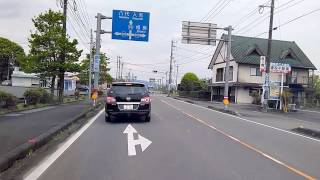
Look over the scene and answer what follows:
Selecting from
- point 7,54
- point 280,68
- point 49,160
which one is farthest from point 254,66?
point 49,160

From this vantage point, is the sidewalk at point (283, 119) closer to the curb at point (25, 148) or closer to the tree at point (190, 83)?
the curb at point (25, 148)

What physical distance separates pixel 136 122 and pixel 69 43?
58.0ft

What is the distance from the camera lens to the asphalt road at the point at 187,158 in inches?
336

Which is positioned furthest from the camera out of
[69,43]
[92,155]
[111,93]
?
[69,43]

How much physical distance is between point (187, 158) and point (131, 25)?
974 inches

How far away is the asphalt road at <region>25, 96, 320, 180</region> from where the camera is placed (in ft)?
28.0

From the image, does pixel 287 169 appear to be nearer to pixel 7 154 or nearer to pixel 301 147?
pixel 301 147

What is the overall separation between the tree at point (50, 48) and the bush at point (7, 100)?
10.4 metres

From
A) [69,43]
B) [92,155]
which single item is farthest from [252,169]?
[69,43]

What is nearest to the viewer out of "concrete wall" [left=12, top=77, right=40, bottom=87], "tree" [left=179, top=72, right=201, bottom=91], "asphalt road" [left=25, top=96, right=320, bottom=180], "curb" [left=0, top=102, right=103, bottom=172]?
"asphalt road" [left=25, top=96, right=320, bottom=180]

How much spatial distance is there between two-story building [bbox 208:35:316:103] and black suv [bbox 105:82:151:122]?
126 ft

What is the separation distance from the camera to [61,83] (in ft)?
124

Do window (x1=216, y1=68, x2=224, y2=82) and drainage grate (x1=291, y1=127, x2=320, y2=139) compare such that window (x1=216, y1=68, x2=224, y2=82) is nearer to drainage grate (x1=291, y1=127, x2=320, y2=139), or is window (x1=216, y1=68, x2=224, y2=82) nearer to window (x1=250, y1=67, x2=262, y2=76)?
window (x1=250, y1=67, x2=262, y2=76)

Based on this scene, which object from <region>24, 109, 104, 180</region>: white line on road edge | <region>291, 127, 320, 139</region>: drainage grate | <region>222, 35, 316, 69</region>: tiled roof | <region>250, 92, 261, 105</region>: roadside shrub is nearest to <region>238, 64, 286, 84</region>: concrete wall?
<region>222, 35, 316, 69</region>: tiled roof
